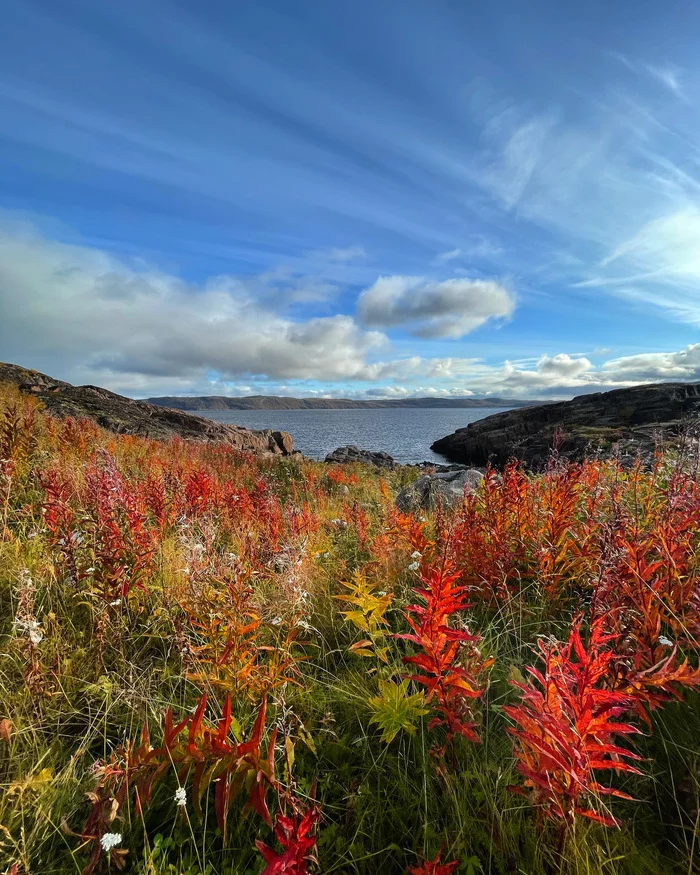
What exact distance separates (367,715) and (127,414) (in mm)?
25789

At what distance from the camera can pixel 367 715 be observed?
2436 millimetres

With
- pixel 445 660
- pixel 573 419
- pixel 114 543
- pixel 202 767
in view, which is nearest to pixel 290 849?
pixel 202 767

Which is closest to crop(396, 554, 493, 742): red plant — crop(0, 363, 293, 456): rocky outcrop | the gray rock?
the gray rock

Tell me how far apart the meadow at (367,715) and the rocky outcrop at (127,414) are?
18.6 metres

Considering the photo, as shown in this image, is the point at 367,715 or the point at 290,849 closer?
the point at 290,849

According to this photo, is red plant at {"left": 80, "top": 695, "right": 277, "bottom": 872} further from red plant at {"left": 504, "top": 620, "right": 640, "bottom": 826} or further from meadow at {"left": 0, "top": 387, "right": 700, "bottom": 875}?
red plant at {"left": 504, "top": 620, "right": 640, "bottom": 826}

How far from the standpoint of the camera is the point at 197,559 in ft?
8.86

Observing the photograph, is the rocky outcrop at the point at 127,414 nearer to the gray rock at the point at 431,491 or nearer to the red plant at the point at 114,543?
the gray rock at the point at 431,491

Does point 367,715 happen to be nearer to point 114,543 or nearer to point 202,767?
point 202,767

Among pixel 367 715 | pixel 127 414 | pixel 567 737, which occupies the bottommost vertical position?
pixel 367 715

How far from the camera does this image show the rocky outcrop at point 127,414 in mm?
21203

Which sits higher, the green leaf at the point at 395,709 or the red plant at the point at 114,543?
the red plant at the point at 114,543

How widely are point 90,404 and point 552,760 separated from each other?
90.9 feet

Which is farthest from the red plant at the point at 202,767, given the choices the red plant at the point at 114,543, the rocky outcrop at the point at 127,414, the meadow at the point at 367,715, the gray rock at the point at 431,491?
the rocky outcrop at the point at 127,414
